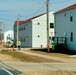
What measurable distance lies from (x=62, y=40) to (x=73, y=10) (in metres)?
6.71

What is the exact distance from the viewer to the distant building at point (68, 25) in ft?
159

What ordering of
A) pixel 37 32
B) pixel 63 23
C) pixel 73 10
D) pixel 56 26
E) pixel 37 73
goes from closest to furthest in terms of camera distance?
pixel 37 73, pixel 73 10, pixel 63 23, pixel 56 26, pixel 37 32

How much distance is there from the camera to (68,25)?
166 feet

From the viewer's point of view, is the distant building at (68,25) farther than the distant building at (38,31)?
No

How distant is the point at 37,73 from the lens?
725 inches

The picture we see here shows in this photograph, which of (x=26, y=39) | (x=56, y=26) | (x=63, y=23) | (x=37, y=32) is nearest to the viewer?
(x=63, y=23)

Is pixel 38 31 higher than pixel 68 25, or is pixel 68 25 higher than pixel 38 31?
pixel 38 31

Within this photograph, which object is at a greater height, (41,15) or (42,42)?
(41,15)

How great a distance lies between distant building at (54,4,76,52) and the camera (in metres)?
48.4

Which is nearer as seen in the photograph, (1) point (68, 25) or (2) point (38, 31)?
(1) point (68, 25)

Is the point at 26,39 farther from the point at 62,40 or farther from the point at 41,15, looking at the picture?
the point at 62,40

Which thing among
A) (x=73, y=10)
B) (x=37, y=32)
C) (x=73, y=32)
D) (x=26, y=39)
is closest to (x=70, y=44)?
(x=73, y=32)

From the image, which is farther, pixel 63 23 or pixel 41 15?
pixel 41 15

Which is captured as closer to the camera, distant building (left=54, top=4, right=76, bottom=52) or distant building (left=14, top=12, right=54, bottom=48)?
distant building (left=54, top=4, right=76, bottom=52)
